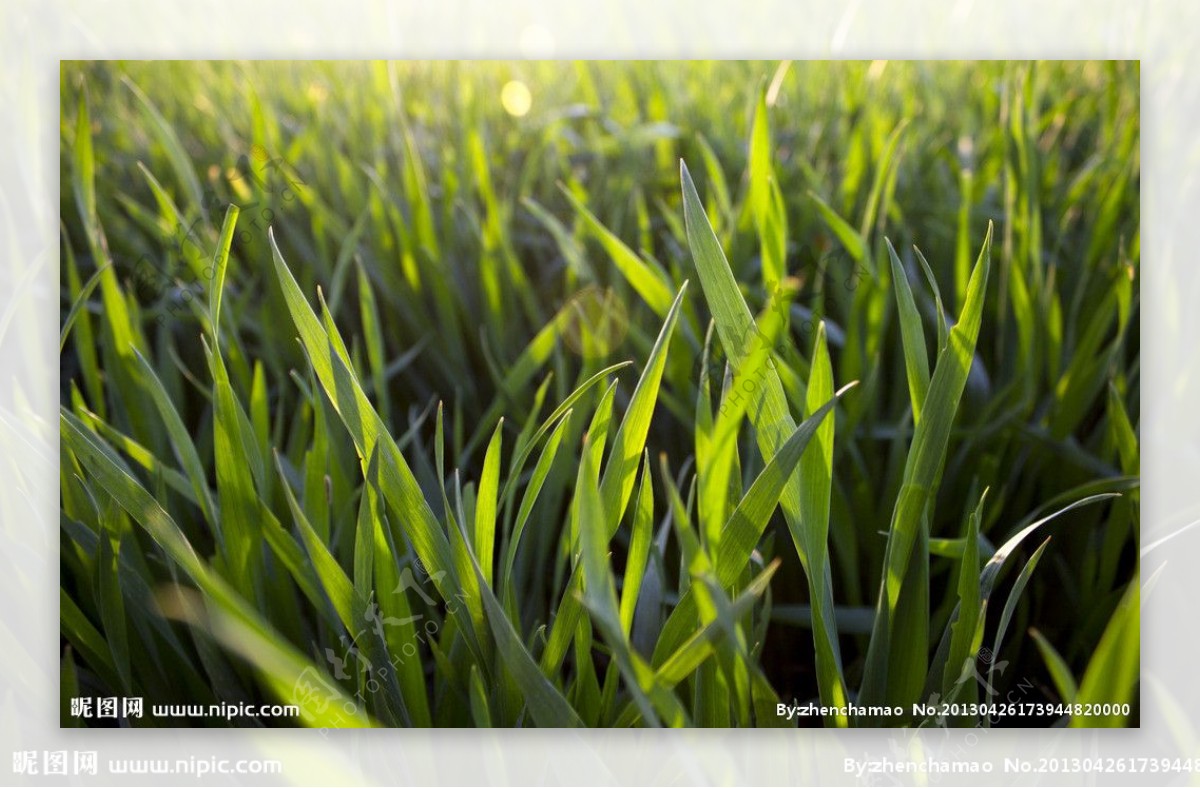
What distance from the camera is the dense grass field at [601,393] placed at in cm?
35

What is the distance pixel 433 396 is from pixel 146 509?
0.60 feet

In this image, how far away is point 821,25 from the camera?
1.75 ft

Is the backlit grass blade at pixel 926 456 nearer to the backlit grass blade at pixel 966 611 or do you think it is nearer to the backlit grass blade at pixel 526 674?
the backlit grass blade at pixel 966 611

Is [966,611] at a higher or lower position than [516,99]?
lower

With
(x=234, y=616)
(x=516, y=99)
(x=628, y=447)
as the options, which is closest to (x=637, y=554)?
(x=628, y=447)

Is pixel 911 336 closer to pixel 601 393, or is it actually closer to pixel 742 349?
pixel 742 349

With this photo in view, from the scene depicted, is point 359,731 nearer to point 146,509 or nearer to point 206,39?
point 146,509

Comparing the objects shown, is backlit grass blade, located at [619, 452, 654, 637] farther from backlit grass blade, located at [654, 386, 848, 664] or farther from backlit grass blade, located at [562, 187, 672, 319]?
backlit grass blade, located at [562, 187, 672, 319]

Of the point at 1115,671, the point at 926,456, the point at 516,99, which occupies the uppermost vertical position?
the point at 516,99

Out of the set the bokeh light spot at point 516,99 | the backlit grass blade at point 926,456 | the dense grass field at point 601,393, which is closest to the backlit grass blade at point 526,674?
the dense grass field at point 601,393

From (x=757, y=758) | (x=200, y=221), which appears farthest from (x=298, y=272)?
(x=757, y=758)

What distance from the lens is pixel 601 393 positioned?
0.48 meters

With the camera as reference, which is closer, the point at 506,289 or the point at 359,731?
the point at 359,731

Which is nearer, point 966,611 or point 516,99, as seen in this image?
point 966,611
